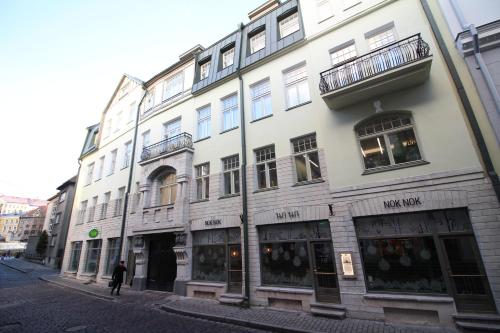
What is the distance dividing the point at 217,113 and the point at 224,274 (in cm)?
862

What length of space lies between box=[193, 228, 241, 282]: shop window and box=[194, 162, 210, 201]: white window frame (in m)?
1.96

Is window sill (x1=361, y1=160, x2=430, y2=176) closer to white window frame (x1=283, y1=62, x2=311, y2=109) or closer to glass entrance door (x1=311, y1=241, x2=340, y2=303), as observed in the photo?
glass entrance door (x1=311, y1=241, x2=340, y2=303)

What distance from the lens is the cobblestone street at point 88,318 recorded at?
7847 mm

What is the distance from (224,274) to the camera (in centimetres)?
1154

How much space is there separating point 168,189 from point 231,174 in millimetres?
4883

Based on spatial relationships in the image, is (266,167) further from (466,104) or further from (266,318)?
(466,104)

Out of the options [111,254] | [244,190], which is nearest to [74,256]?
[111,254]

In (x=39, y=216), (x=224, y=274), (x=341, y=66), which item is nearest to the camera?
(x=341, y=66)

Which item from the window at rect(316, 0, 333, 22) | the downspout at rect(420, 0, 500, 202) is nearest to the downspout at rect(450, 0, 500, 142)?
the downspout at rect(420, 0, 500, 202)

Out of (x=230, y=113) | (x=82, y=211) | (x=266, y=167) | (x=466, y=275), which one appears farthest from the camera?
(x=82, y=211)

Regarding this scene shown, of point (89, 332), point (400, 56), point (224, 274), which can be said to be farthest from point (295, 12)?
point (89, 332)

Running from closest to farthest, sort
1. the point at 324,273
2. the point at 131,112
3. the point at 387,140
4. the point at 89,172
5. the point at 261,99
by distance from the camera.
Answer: the point at 387,140 → the point at 324,273 → the point at 261,99 → the point at 131,112 → the point at 89,172

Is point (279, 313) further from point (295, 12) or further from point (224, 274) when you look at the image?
point (295, 12)

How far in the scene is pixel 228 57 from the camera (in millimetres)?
15328
